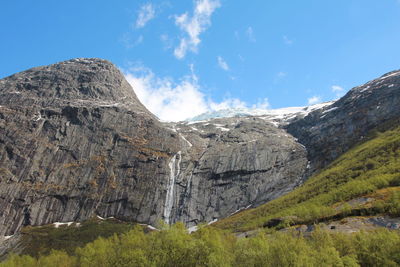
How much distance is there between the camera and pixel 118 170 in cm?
16875

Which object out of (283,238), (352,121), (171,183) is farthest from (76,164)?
(283,238)

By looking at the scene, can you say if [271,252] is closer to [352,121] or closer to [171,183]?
[171,183]

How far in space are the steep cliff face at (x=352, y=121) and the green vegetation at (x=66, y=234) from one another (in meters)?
94.0

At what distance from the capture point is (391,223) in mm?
58875

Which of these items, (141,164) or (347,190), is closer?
(347,190)

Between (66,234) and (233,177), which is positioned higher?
(233,177)

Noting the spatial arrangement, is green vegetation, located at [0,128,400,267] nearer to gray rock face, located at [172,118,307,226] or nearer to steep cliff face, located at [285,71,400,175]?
steep cliff face, located at [285,71,400,175]

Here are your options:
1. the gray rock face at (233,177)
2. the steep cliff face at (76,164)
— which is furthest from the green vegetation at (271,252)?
the steep cliff face at (76,164)

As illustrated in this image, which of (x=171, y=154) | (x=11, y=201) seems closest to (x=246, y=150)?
(x=171, y=154)

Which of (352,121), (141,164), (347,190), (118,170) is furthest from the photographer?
(141,164)

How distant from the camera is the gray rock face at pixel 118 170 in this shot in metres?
148

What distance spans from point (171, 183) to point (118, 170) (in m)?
29.8

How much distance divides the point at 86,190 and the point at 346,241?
5409 inches

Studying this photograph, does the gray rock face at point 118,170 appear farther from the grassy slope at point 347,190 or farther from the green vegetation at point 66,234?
the grassy slope at point 347,190
